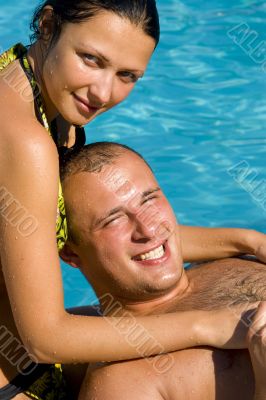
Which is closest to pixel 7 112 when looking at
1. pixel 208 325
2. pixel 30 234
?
pixel 30 234

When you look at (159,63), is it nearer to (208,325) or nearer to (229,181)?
A: (229,181)

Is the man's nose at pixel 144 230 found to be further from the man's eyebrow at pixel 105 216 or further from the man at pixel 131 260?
the man's eyebrow at pixel 105 216

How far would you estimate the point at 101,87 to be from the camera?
11.6 ft

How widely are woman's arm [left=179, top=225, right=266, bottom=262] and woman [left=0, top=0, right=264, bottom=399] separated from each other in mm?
848

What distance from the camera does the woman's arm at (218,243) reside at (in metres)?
4.32

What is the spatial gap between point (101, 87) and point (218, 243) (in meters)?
1.16

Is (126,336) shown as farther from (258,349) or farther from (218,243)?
(218,243)
